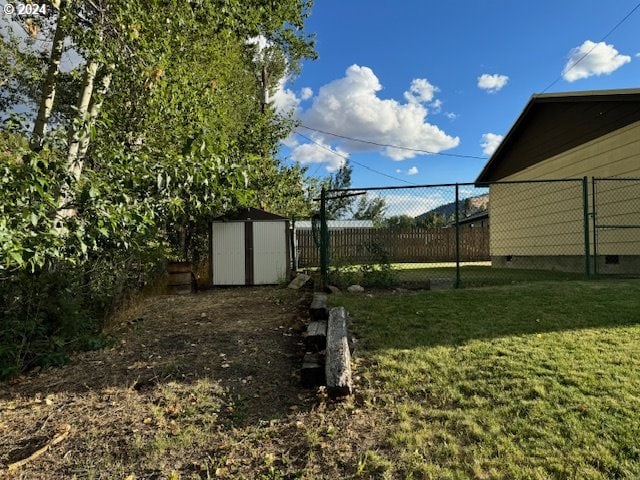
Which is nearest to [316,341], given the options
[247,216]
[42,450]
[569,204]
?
[42,450]

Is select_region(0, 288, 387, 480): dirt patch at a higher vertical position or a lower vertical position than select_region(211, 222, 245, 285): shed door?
lower

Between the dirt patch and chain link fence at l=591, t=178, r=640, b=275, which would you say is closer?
the dirt patch

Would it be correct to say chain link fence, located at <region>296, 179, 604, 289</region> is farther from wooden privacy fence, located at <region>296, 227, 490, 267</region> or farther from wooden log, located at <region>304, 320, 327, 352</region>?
wooden log, located at <region>304, 320, 327, 352</region>

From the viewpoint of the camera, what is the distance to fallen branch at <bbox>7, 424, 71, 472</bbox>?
2.22 metres

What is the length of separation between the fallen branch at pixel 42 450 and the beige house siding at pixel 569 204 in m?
9.18


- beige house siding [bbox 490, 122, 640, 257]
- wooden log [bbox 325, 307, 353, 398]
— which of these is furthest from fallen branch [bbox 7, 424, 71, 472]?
beige house siding [bbox 490, 122, 640, 257]

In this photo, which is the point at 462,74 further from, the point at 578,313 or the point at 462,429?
the point at 462,429

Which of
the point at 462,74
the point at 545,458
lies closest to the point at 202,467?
the point at 545,458

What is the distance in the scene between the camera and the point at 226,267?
862 centimetres

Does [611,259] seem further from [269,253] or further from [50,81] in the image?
[50,81]

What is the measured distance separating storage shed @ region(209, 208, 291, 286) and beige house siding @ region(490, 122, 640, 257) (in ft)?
21.6

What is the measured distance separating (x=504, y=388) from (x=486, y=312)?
1.90 meters

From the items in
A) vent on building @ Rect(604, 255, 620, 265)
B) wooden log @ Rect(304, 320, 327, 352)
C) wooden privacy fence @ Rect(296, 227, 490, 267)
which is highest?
wooden privacy fence @ Rect(296, 227, 490, 267)

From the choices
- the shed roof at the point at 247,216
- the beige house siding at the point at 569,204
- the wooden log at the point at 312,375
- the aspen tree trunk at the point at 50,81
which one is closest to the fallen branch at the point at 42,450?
the wooden log at the point at 312,375
